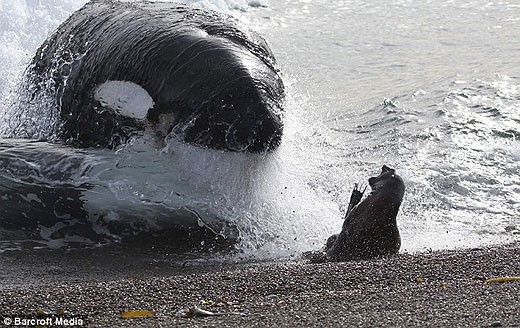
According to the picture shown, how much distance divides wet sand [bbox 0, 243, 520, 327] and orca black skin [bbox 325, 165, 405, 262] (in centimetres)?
27

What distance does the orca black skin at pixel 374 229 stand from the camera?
6746 mm

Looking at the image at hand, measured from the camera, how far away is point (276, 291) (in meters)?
5.56

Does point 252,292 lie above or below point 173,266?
above

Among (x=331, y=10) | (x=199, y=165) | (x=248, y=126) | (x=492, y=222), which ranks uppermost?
(x=248, y=126)

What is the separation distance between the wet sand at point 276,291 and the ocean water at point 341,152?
1.97 feet

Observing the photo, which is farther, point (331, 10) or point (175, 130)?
point (331, 10)

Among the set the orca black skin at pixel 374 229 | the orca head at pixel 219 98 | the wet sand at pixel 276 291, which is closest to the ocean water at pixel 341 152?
the orca head at pixel 219 98

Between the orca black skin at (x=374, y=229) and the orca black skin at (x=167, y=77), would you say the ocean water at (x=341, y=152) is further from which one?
the orca black skin at (x=374, y=229)

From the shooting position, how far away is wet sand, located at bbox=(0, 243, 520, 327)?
4539 mm

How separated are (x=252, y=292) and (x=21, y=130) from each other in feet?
13.6

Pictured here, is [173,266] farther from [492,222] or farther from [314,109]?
[314,109]

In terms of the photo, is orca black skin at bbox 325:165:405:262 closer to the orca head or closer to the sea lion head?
the sea lion head

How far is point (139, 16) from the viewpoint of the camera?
819 centimetres

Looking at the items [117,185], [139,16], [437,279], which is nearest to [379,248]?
[437,279]
